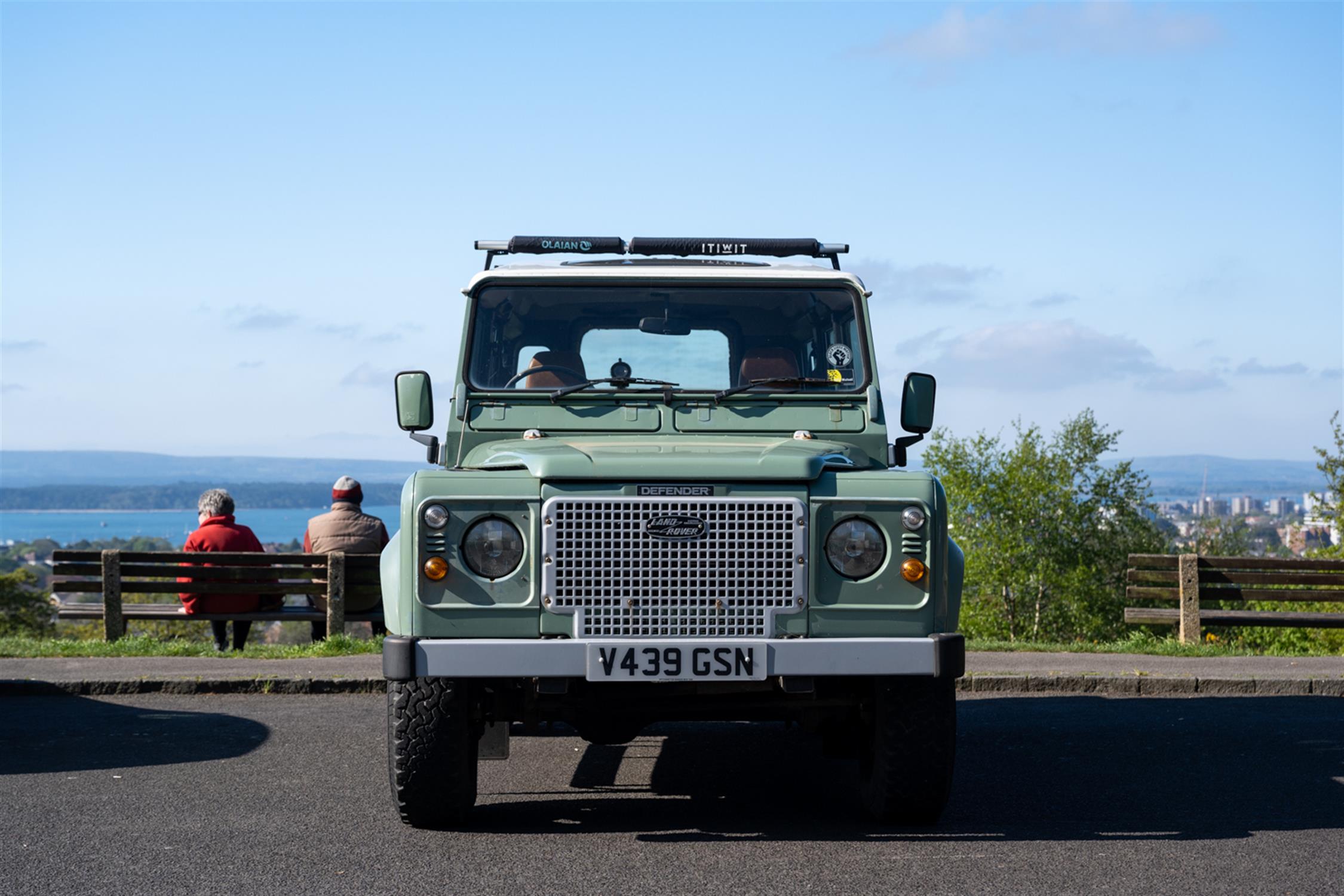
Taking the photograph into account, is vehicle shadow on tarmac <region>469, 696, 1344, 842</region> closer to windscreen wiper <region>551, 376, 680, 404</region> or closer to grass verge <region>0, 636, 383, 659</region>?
windscreen wiper <region>551, 376, 680, 404</region>

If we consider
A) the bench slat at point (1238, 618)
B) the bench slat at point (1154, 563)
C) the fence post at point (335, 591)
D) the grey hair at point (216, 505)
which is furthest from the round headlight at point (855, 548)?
the grey hair at point (216, 505)

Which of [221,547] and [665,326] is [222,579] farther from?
[665,326]

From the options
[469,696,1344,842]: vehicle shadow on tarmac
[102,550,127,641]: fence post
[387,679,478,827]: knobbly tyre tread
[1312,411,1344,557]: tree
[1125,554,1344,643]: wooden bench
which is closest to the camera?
[387,679,478,827]: knobbly tyre tread

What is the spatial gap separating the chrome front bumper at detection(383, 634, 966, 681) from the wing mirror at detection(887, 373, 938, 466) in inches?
69.9

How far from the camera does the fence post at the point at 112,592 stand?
533 inches

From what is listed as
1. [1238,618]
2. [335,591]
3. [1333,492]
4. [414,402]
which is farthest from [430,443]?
[1333,492]

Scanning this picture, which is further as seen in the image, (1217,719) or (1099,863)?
(1217,719)

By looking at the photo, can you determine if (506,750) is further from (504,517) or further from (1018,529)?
(1018,529)

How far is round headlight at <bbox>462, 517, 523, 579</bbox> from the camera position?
19.0 ft

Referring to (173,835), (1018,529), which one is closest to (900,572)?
(173,835)

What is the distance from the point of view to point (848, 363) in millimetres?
7316

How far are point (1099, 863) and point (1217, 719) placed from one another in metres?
4.39

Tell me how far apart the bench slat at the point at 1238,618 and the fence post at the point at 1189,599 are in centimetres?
7

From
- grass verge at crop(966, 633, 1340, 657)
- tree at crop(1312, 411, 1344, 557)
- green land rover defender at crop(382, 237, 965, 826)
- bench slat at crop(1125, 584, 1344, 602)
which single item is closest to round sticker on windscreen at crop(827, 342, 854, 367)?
green land rover defender at crop(382, 237, 965, 826)
